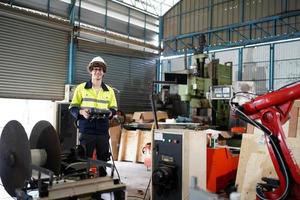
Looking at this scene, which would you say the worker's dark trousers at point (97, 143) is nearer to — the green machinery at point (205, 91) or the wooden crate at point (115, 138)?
the green machinery at point (205, 91)

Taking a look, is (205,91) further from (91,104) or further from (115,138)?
(91,104)

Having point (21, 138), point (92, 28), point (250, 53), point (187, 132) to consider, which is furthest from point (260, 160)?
point (92, 28)

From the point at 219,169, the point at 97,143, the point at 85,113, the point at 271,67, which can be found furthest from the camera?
the point at 271,67

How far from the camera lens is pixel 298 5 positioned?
23.8 ft

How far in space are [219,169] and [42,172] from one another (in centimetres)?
234

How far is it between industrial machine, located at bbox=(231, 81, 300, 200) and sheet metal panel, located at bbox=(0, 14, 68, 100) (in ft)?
16.1

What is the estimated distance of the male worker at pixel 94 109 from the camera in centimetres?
312

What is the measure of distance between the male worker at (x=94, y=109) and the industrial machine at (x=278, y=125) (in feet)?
4.43

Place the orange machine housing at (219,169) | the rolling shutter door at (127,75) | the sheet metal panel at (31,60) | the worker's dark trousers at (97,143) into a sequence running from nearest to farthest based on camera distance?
the worker's dark trousers at (97,143) < the orange machine housing at (219,169) < the sheet metal panel at (31,60) < the rolling shutter door at (127,75)

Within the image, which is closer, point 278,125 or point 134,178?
point 278,125

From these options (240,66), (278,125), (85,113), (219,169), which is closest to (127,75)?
(240,66)

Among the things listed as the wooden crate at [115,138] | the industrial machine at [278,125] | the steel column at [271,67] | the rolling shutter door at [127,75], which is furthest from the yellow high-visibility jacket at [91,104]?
the steel column at [271,67]

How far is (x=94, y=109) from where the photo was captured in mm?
3010

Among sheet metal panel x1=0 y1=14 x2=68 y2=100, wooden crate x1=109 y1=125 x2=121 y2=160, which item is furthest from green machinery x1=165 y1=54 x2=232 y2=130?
sheet metal panel x1=0 y1=14 x2=68 y2=100
